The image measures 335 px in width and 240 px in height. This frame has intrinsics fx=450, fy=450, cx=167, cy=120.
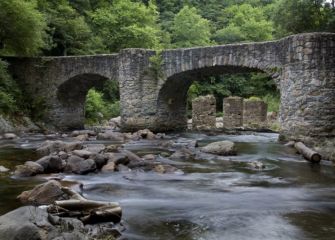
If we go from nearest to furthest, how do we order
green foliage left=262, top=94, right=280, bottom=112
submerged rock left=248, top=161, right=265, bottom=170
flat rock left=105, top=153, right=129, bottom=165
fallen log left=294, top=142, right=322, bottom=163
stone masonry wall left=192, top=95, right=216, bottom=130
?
flat rock left=105, top=153, right=129, bottom=165
submerged rock left=248, top=161, right=265, bottom=170
fallen log left=294, top=142, right=322, bottom=163
stone masonry wall left=192, top=95, right=216, bottom=130
green foliage left=262, top=94, right=280, bottom=112

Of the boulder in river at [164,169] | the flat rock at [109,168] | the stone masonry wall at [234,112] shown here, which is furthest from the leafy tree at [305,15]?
the flat rock at [109,168]

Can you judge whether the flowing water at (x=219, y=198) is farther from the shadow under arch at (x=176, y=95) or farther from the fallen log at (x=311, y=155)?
the shadow under arch at (x=176, y=95)

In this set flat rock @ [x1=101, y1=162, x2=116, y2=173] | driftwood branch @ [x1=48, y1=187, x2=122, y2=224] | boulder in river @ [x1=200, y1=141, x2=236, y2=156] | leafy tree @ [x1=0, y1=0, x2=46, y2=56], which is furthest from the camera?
leafy tree @ [x1=0, y1=0, x2=46, y2=56]

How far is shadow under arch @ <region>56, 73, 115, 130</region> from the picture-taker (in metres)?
21.9

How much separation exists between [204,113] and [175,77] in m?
4.98

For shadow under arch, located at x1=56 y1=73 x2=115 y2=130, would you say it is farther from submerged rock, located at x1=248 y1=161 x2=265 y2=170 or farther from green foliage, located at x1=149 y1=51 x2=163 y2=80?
submerged rock, located at x1=248 y1=161 x2=265 y2=170

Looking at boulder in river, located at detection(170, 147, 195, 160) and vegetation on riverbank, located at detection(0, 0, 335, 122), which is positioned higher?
vegetation on riverbank, located at detection(0, 0, 335, 122)

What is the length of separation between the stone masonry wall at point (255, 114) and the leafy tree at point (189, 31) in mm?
15573

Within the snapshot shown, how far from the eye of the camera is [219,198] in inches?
276

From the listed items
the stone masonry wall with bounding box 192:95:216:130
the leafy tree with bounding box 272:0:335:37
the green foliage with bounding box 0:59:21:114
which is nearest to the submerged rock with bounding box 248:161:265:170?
the leafy tree with bounding box 272:0:335:37

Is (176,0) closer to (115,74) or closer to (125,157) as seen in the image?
(115,74)

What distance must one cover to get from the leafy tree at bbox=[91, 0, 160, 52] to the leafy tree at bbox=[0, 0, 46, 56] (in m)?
9.92

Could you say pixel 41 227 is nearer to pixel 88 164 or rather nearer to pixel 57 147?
pixel 88 164

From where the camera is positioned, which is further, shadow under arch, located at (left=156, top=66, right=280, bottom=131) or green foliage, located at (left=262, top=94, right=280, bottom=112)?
green foliage, located at (left=262, top=94, right=280, bottom=112)
